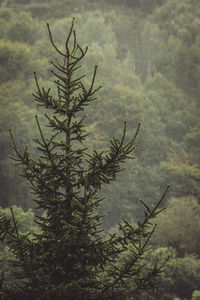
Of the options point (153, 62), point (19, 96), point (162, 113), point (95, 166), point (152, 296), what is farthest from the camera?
point (153, 62)

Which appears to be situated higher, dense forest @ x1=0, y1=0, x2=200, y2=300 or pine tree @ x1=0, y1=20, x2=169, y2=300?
dense forest @ x1=0, y1=0, x2=200, y2=300

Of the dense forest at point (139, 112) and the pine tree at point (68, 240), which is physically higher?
the dense forest at point (139, 112)

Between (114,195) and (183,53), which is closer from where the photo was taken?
(114,195)

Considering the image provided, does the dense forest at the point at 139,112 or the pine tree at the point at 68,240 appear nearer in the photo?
the pine tree at the point at 68,240

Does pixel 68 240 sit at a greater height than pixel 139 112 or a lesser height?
lesser

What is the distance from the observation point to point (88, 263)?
434 cm

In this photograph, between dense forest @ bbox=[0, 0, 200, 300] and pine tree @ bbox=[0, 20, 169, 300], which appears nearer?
pine tree @ bbox=[0, 20, 169, 300]

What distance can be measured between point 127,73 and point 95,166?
36.1m

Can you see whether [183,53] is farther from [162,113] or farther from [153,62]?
[162,113]

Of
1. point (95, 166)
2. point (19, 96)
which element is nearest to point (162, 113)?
point (19, 96)

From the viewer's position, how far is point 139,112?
32375 millimetres

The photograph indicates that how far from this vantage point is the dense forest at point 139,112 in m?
22.0

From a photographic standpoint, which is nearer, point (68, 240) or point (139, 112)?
point (68, 240)

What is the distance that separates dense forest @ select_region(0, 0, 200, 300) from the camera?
22000mm
